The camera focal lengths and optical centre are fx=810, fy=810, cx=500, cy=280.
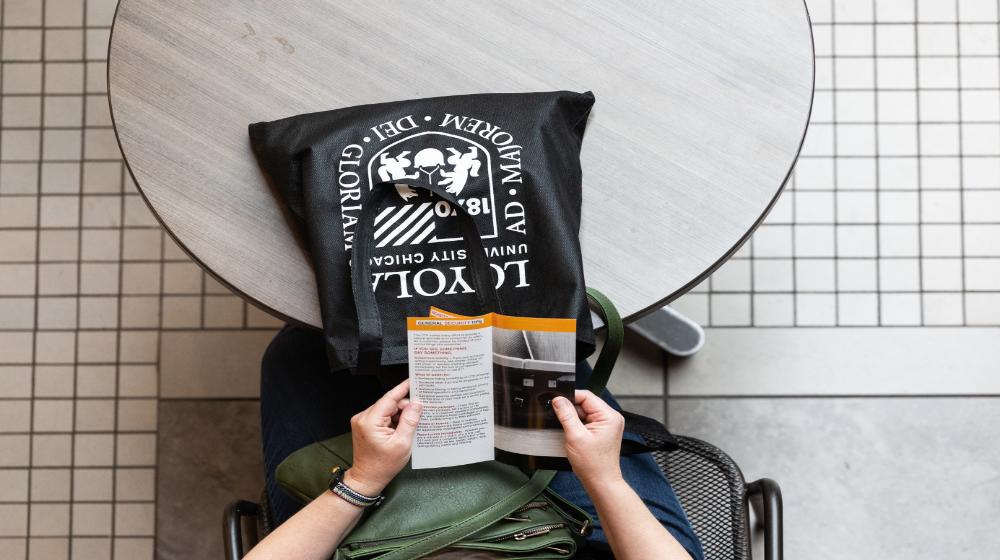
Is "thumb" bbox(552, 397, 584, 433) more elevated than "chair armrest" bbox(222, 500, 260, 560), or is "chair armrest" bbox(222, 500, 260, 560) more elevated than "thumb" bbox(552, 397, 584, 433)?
"thumb" bbox(552, 397, 584, 433)

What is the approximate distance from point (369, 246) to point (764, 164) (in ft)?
1.70

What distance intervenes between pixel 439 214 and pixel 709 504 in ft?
2.16

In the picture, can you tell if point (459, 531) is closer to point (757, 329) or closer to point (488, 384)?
point (488, 384)

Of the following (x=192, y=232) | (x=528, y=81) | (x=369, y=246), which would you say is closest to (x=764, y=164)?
(x=528, y=81)

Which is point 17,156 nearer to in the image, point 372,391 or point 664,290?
point 372,391

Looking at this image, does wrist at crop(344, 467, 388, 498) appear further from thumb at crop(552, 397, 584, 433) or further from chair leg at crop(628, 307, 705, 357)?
chair leg at crop(628, 307, 705, 357)

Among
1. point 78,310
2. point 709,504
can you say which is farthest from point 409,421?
point 78,310

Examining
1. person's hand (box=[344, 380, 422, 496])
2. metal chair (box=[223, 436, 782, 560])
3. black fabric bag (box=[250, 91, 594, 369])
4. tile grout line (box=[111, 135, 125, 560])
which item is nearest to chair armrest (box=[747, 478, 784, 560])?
metal chair (box=[223, 436, 782, 560])

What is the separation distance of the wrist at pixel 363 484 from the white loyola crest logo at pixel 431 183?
0.98ft

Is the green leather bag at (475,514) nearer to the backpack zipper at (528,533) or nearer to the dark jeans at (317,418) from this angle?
the backpack zipper at (528,533)

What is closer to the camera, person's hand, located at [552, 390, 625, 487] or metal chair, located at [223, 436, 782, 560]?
person's hand, located at [552, 390, 625, 487]

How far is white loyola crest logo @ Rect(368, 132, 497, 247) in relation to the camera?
0.97 m

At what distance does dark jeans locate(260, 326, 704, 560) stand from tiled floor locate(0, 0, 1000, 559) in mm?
511

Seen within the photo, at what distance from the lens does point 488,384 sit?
38.2 inches
